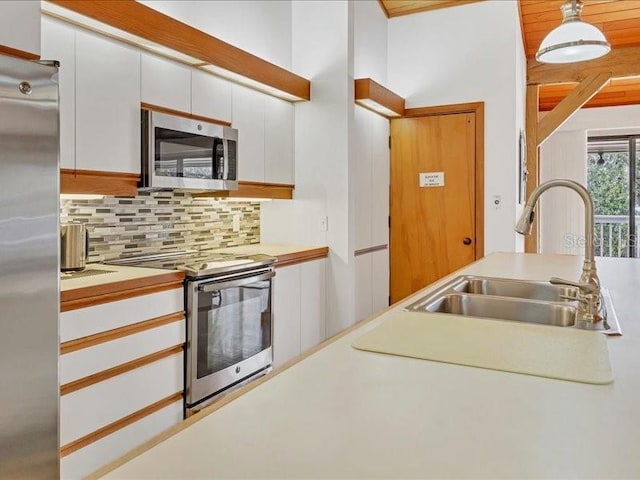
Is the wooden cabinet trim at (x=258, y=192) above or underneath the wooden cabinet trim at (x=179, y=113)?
underneath

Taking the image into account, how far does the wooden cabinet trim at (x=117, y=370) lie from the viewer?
1939 mm

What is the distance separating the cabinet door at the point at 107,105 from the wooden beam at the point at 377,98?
1.82 metres

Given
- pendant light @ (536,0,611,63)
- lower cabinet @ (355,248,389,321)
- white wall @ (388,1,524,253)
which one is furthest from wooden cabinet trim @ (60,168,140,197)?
white wall @ (388,1,524,253)

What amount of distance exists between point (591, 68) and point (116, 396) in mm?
5212

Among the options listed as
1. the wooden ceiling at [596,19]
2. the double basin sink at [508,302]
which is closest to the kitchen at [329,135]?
the wooden ceiling at [596,19]

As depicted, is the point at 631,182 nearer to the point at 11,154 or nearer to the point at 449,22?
the point at 449,22

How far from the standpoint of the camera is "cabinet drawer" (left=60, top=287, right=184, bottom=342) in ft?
6.30

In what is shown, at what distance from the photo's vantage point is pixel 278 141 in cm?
376

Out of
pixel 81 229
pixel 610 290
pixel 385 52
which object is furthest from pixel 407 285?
pixel 81 229

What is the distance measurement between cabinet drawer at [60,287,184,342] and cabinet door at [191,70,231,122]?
3.72ft

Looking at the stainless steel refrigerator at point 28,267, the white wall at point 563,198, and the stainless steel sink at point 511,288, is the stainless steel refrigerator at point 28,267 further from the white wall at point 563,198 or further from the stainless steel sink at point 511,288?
the white wall at point 563,198

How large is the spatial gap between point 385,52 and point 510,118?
1.33m

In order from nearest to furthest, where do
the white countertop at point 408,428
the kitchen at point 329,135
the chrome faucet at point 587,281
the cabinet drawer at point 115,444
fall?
the white countertop at point 408,428 < the chrome faucet at point 587,281 < the cabinet drawer at point 115,444 < the kitchen at point 329,135

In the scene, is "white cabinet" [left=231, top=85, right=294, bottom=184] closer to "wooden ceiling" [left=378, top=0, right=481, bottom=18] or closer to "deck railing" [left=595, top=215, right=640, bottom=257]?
"wooden ceiling" [left=378, top=0, right=481, bottom=18]
